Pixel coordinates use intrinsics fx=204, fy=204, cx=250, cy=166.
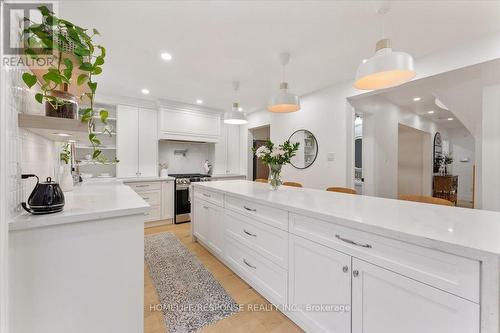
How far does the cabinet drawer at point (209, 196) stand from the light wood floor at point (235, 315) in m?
0.71

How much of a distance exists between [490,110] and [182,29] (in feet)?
10.6

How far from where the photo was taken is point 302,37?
6.55 ft

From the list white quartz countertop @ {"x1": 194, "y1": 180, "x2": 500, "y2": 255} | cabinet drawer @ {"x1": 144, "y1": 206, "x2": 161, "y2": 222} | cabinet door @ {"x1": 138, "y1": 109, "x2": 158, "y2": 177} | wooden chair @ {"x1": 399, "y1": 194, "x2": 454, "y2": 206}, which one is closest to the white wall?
wooden chair @ {"x1": 399, "y1": 194, "x2": 454, "y2": 206}

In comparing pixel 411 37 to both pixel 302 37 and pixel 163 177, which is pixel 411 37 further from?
pixel 163 177

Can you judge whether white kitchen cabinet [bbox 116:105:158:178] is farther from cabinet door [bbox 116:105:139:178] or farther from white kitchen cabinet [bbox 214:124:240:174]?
white kitchen cabinet [bbox 214:124:240:174]

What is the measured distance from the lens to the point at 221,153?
5066 millimetres

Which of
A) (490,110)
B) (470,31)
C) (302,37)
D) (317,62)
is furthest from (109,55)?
(490,110)

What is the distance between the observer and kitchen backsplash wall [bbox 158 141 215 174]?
4602mm

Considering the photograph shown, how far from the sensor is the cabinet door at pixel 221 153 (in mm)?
4980

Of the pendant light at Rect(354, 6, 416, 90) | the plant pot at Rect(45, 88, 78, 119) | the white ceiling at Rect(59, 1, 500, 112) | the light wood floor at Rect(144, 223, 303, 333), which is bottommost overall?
the light wood floor at Rect(144, 223, 303, 333)

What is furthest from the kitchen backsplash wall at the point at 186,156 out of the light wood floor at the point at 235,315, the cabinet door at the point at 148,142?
the light wood floor at the point at 235,315

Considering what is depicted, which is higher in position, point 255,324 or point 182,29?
point 182,29

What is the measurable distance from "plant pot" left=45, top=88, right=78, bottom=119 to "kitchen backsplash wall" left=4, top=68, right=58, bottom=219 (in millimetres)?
97

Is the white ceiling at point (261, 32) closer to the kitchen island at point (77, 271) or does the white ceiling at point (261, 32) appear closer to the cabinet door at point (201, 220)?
the kitchen island at point (77, 271)
